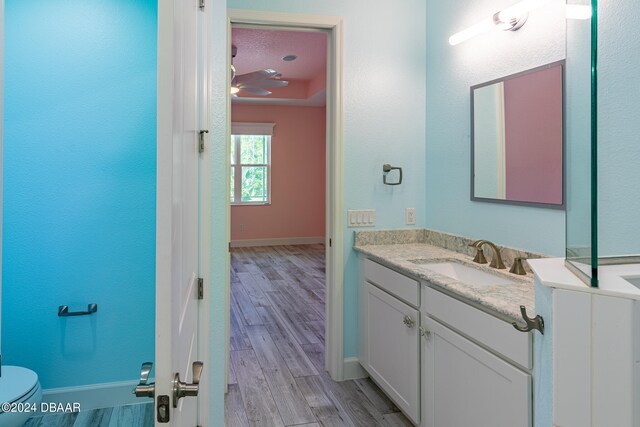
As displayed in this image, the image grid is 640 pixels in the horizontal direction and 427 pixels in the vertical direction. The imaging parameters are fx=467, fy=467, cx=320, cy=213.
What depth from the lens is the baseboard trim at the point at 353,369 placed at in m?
2.95

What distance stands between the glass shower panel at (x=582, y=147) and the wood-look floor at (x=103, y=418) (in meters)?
2.32

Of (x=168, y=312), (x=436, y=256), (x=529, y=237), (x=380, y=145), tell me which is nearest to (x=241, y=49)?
(x=380, y=145)

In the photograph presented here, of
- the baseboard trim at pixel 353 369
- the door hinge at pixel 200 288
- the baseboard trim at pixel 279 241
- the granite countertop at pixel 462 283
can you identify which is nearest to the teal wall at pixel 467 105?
the granite countertop at pixel 462 283

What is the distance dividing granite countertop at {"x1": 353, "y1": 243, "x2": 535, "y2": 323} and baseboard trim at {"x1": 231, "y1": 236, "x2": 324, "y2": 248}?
592 centimetres

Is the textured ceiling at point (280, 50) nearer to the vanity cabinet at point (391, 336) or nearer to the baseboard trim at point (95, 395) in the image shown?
the vanity cabinet at point (391, 336)

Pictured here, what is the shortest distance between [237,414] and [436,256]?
4.46ft

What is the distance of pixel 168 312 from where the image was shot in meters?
0.69

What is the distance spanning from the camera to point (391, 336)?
245 centimetres

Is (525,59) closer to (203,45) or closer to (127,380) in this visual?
(203,45)

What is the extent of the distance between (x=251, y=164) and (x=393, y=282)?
647 centimetres

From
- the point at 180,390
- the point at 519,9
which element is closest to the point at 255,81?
the point at 519,9

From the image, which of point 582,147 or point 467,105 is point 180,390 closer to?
point 582,147

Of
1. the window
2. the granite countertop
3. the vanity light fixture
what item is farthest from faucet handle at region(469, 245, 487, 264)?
the window

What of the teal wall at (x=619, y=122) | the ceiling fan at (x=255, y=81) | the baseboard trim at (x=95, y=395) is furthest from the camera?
the ceiling fan at (x=255, y=81)
